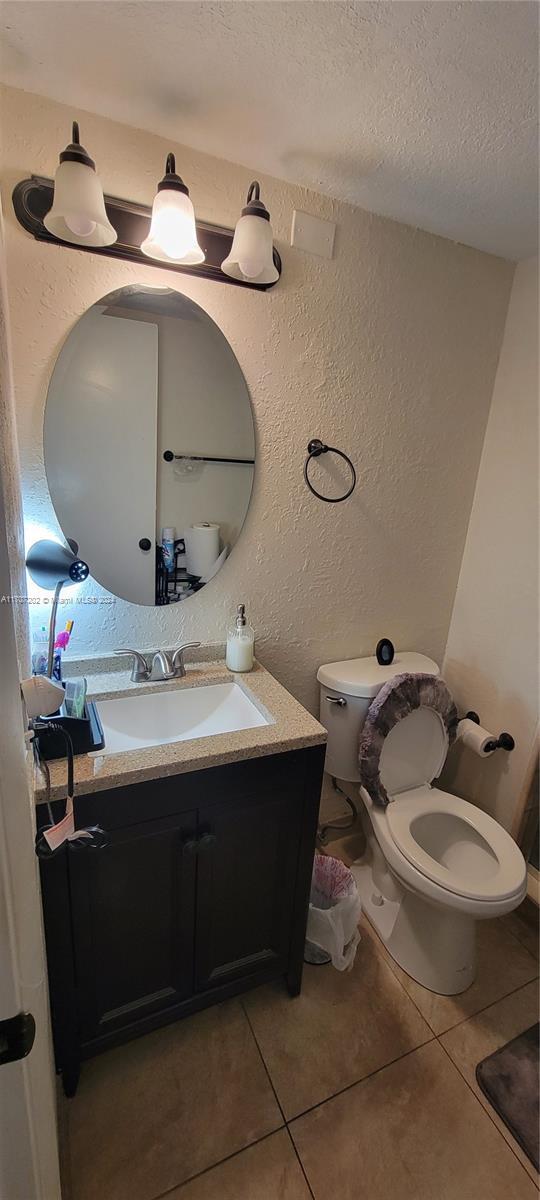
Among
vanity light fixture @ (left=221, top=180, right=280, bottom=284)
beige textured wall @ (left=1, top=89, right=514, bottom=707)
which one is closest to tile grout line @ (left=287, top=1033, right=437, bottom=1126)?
beige textured wall @ (left=1, top=89, right=514, bottom=707)

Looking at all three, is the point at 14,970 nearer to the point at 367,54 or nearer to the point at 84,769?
the point at 84,769

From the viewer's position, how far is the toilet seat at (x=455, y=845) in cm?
125

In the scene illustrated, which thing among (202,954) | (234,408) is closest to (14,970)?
(202,954)

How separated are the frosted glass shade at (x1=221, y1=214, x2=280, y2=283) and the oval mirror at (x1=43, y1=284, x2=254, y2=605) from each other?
16 cm

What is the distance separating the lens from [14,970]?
1.59ft

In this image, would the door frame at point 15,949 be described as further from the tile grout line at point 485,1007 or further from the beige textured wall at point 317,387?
the tile grout line at point 485,1007

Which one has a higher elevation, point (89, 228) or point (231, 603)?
point (89, 228)

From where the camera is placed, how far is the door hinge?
0.47m

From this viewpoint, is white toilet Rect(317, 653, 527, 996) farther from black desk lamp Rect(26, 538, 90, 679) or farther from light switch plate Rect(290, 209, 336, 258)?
light switch plate Rect(290, 209, 336, 258)

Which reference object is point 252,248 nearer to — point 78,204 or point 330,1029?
point 78,204

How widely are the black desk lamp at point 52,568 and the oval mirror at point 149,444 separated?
0.32 ft

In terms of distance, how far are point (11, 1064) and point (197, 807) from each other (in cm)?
54

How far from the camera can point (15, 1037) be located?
0.48 m

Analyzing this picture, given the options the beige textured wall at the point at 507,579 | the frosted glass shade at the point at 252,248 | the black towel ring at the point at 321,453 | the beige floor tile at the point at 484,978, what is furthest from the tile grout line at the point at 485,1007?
the frosted glass shade at the point at 252,248
